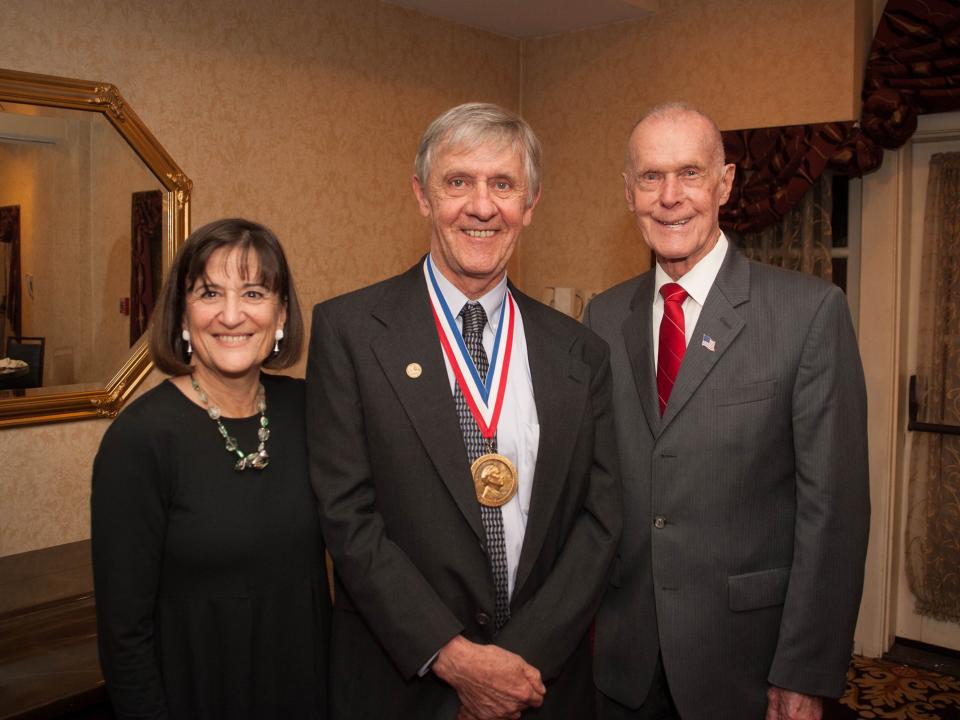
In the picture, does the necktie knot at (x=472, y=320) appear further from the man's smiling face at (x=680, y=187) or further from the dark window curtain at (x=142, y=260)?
the dark window curtain at (x=142, y=260)

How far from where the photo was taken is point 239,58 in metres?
3.76

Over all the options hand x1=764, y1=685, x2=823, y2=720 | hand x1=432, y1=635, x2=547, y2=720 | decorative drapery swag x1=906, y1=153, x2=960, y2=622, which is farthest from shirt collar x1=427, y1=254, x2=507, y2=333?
decorative drapery swag x1=906, y1=153, x2=960, y2=622

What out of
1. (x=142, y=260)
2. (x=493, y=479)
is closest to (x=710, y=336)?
(x=493, y=479)

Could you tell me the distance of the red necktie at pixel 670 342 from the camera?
1.96 m

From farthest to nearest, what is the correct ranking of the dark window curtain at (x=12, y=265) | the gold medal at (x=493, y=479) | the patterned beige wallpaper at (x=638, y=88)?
1. the patterned beige wallpaper at (x=638, y=88)
2. the dark window curtain at (x=12, y=265)
3. the gold medal at (x=493, y=479)

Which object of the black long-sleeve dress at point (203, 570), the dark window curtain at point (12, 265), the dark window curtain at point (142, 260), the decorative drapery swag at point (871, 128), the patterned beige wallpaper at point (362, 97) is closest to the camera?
the black long-sleeve dress at point (203, 570)

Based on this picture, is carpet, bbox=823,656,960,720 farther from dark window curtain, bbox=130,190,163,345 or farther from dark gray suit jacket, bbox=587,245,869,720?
dark window curtain, bbox=130,190,163,345

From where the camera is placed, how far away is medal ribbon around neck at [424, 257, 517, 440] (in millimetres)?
1749

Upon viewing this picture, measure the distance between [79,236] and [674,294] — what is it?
7.63 feet

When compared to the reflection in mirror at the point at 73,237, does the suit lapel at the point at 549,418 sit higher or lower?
lower

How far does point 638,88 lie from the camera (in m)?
4.66

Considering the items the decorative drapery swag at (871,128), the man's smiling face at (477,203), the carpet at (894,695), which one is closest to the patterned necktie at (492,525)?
the man's smiling face at (477,203)

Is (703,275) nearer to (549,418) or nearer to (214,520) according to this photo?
(549,418)

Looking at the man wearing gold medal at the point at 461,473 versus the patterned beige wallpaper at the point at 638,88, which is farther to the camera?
the patterned beige wallpaper at the point at 638,88
